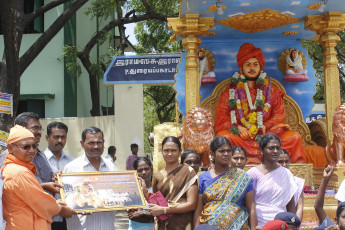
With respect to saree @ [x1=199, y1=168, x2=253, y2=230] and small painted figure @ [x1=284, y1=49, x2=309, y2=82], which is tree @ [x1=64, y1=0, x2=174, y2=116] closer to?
small painted figure @ [x1=284, y1=49, x2=309, y2=82]

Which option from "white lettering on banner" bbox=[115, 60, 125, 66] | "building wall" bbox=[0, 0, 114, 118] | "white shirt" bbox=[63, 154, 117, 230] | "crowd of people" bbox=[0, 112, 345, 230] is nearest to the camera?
"crowd of people" bbox=[0, 112, 345, 230]

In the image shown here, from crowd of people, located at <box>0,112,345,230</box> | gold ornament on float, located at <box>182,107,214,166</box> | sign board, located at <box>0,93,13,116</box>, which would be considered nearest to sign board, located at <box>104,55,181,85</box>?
gold ornament on float, located at <box>182,107,214,166</box>

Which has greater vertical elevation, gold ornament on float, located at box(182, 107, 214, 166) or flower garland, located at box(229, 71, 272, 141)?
flower garland, located at box(229, 71, 272, 141)

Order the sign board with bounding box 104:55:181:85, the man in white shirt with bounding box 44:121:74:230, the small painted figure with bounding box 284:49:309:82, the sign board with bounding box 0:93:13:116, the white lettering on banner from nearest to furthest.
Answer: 1. the man in white shirt with bounding box 44:121:74:230
2. the sign board with bounding box 0:93:13:116
3. the small painted figure with bounding box 284:49:309:82
4. the sign board with bounding box 104:55:181:85
5. the white lettering on banner

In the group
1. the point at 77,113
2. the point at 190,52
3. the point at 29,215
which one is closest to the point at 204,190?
the point at 29,215

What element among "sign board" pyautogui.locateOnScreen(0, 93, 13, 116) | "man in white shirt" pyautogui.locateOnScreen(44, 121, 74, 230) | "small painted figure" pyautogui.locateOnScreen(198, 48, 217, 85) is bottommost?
"man in white shirt" pyautogui.locateOnScreen(44, 121, 74, 230)

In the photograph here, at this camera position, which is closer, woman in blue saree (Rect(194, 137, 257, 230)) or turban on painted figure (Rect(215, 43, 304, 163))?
woman in blue saree (Rect(194, 137, 257, 230))

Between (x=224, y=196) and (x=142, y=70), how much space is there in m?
9.07

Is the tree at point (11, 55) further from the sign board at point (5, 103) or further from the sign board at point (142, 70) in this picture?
the sign board at point (142, 70)

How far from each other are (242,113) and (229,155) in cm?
489

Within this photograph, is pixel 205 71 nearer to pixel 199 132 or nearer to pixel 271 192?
pixel 199 132

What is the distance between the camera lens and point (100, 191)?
4.09 meters

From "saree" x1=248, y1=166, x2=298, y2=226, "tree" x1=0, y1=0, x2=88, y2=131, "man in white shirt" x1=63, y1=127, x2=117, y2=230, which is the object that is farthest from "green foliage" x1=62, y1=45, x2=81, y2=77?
"saree" x1=248, y1=166, x2=298, y2=226

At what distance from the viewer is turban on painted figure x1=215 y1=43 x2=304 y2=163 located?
8.77 metres
